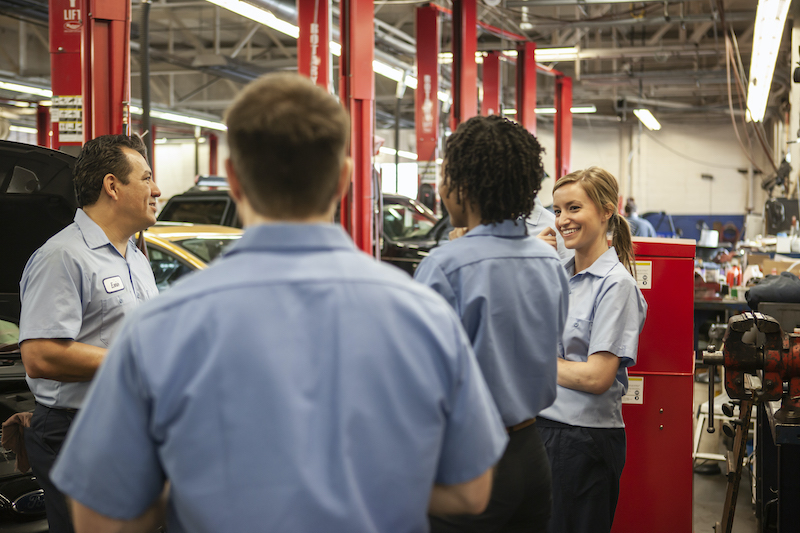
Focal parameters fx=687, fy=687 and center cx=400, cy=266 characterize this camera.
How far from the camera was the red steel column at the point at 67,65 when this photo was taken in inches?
150

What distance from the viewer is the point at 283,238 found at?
2.97 feet

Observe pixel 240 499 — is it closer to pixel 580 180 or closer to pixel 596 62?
pixel 580 180

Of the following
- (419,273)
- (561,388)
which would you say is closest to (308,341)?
(419,273)

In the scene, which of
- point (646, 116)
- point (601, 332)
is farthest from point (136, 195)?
point (646, 116)

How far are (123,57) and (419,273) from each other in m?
3.05

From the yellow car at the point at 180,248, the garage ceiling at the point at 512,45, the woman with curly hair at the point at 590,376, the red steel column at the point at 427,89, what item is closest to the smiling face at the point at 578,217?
the woman with curly hair at the point at 590,376

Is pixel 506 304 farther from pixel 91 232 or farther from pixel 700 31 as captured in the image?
pixel 700 31

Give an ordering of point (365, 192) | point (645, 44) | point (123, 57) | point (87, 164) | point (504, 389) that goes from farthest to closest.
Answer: point (645, 44) < point (365, 192) < point (123, 57) < point (87, 164) < point (504, 389)

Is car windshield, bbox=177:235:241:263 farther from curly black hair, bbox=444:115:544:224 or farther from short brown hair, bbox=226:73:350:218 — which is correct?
short brown hair, bbox=226:73:350:218

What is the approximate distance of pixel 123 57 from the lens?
3.90m

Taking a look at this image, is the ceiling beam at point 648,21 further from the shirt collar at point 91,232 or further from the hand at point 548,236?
the shirt collar at point 91,232

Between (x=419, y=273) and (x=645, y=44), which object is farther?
(x=645, y=44)

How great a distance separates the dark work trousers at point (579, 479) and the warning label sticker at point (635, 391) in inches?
35.2

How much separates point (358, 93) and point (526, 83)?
617 centimetres
